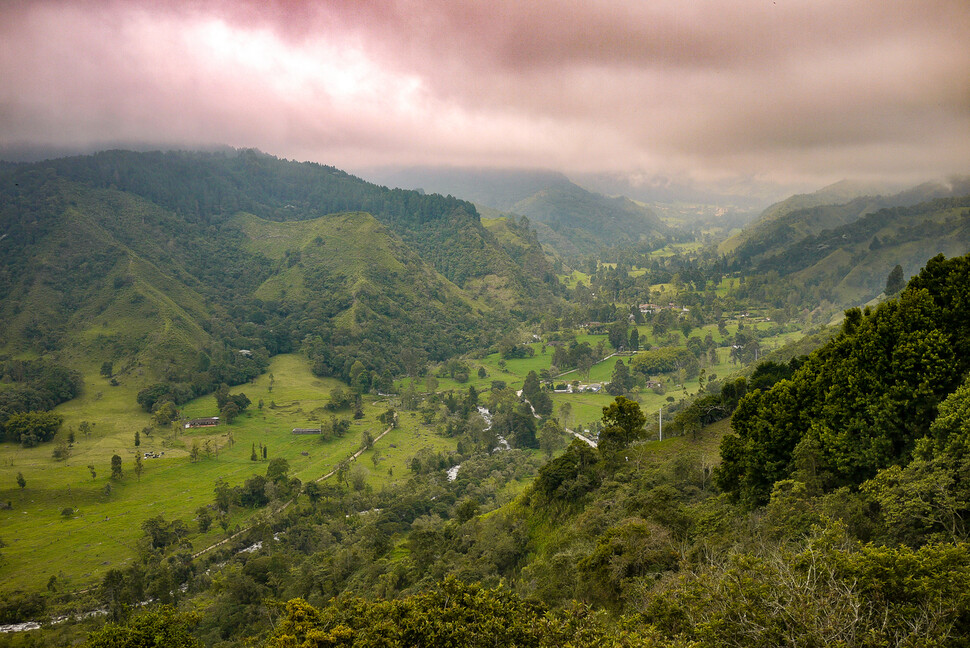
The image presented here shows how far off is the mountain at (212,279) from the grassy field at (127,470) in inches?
561

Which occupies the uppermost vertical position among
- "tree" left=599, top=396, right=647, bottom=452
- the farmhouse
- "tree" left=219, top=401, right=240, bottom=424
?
"tree" left=599, top=396, right=647, bottom=452

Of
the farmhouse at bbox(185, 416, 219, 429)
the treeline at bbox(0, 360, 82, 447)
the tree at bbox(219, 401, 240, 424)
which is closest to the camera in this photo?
the treeline at bbox(0, 360, 82, 447)

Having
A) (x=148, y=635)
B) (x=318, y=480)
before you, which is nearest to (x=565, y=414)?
(x=318, y=480)

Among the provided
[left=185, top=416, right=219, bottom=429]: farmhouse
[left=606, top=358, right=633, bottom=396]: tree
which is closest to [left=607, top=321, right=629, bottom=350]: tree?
[left=606, top=358, right=633, bottom=396]: tree

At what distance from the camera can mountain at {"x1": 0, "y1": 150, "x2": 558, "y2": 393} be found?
110m

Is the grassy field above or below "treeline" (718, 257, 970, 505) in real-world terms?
below

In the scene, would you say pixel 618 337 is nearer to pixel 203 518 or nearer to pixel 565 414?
pixel 565 414

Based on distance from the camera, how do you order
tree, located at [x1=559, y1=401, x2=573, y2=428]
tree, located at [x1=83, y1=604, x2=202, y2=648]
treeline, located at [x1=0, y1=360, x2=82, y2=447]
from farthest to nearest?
tree, located at [x1=559, y1=401, x2=573, y2=428] < treeline, located at [x1=0, y1=360, x2=82, y2=447] < tree, located at [x1=83, y1=604, x2=202, y2=648]

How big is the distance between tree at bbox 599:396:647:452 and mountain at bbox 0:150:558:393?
81410 millimetres

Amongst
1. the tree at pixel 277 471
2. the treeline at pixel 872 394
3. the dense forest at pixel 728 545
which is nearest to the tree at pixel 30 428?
the tree at pixel 277 471

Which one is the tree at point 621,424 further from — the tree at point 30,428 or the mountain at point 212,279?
the mountain at point 212,279

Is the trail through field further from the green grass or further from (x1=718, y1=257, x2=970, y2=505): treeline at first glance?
(x1=718, y1=257, x2=970, y2=505): treeline

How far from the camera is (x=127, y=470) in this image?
67.2 metres

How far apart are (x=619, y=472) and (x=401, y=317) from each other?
103749 mm
